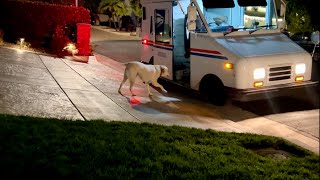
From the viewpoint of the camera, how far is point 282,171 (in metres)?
5.61

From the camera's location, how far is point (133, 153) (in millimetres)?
5445

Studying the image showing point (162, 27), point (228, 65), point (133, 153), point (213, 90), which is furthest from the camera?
point (162, 27)

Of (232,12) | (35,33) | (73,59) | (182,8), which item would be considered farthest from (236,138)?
(35,33)

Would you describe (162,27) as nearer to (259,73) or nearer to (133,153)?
(259,73)

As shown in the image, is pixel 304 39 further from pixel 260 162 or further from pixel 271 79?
pixel 260 162

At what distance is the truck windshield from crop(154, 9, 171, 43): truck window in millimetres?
1556

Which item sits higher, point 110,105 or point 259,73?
point 259,73

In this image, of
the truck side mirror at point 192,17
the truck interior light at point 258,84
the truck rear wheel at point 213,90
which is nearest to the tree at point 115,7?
the truck rear wheel at point 213,90

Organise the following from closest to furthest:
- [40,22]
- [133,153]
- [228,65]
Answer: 1. [133,153]
2. [228,65]
3. [40,22]

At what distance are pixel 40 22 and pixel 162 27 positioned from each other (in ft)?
19.9

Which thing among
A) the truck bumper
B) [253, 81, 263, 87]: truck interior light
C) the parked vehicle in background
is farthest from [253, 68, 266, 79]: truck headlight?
the parked vehicle in background

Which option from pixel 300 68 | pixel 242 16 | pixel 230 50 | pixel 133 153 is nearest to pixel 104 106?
pixel 230 50

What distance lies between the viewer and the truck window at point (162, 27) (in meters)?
11.7

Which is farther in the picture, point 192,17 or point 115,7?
point 115,7
